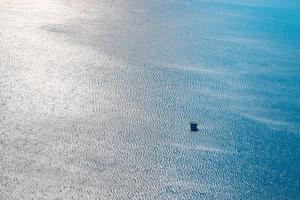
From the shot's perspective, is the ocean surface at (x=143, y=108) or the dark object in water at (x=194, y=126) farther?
the dark object in water at (x=194, y=126)

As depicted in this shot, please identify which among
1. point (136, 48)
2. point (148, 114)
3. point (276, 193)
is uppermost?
point (136, 48)

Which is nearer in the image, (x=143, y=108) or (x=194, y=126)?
(x=194, y=126)

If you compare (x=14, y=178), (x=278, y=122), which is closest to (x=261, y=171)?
(x=278, y=122)

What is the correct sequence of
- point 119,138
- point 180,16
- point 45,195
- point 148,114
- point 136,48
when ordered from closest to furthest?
point 45,195
point 119,138
point 148,114
point 136,48
point 180,16

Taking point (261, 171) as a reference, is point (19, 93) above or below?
above

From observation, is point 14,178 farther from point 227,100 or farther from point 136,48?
point 136,48

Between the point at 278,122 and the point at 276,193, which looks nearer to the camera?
the point at 276,193

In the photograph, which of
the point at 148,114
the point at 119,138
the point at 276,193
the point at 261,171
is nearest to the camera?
the point at 276,193

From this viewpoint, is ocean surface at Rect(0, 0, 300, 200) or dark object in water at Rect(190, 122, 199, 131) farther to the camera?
dark object in water at Rect(190, 122, 199, 131)
